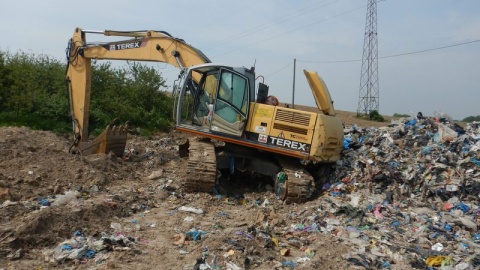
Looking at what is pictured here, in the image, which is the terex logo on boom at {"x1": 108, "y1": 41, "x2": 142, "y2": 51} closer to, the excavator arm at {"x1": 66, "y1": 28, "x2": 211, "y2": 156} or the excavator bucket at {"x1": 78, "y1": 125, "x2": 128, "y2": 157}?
the excavator arm at {"x1": 66, "y1": 28, "x2": 211, "y2": 156}

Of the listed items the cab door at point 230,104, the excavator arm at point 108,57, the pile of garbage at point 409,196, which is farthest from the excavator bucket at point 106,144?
the pile of garbage at point 409,196

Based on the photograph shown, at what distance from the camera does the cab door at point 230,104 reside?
887cm

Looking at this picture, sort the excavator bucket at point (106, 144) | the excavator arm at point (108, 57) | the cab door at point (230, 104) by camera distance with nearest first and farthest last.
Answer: the cab door at point (230, 104)
the excavator arm at point (108, 57)
the excavator bucket at point (106, 144)

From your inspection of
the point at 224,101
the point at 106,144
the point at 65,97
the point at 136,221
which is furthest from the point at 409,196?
the point at 65,97

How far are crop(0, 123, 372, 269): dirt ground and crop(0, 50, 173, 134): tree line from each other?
6.07 metres

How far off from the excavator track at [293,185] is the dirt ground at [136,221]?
18 cm

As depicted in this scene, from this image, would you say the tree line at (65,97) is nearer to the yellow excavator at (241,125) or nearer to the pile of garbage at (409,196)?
the yellow excavator at (241,125)

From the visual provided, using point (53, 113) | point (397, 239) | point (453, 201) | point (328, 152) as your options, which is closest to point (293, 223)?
point (397, 239)

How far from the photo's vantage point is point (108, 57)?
1069cm

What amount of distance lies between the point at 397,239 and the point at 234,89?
4153 mm

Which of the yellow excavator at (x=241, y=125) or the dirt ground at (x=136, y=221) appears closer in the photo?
the dirt ground at (x=136, y=221)

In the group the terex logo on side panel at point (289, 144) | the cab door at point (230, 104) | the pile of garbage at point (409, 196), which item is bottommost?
the pile of garbage at point (409, 196)

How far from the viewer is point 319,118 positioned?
27.8 ft

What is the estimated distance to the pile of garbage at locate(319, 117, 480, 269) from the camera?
5820 mm
